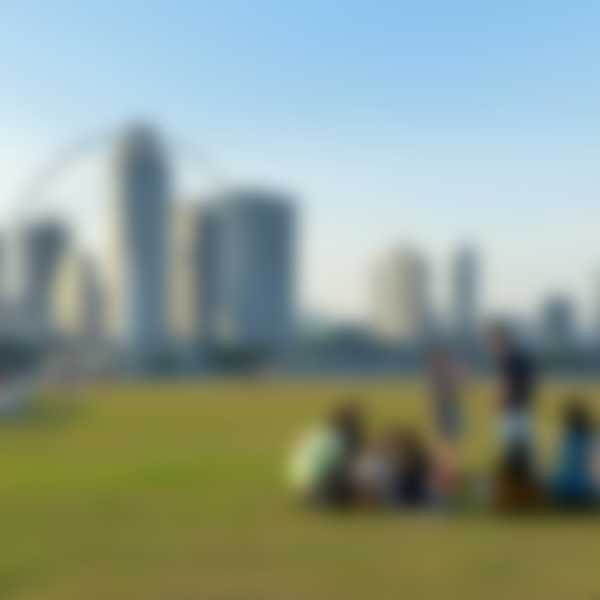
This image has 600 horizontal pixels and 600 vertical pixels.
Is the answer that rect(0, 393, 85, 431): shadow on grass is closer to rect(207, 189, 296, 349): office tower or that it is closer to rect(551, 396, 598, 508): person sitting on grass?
rect(207, 189, 296, 349): office tower

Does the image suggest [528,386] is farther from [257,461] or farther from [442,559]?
[257,461]

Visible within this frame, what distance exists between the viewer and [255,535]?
804 centimetres

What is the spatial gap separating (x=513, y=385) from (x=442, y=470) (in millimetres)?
1172

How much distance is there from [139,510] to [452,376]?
3132 millimetres

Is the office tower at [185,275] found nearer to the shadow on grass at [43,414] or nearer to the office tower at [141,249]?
the office tower at [141,249]

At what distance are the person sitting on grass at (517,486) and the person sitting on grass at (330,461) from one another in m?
1.37

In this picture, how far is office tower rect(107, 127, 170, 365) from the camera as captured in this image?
40.4 feet

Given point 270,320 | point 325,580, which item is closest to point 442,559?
point 325,580

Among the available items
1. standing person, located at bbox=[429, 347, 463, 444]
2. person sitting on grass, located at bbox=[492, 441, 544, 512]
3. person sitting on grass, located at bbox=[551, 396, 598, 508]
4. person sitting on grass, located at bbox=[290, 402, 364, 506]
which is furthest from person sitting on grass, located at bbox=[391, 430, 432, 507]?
person sitting on grass, located at bbox=[551, 396, 598, 508]

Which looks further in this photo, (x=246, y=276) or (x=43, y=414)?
(x=43, y=414)

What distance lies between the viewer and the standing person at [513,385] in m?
8.45

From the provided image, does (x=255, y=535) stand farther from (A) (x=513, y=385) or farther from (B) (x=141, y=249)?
(B) (x=141, y=249)

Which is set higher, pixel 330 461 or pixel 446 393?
pixel 446 393

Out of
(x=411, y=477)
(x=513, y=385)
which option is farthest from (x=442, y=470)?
(x=513, y=385)
